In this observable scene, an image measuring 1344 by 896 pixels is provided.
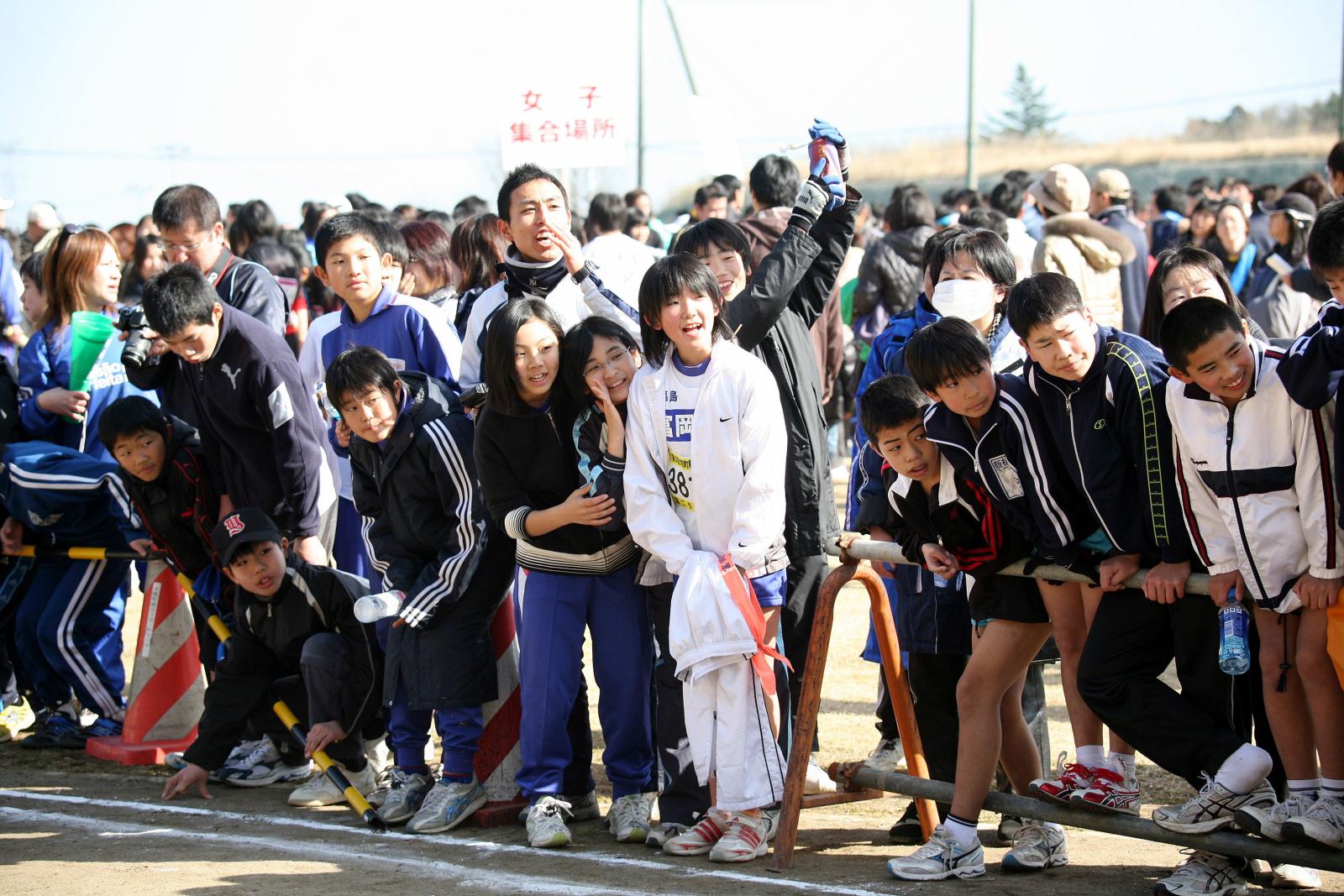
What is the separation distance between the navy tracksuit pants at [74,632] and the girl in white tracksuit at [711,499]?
3295 millimetres

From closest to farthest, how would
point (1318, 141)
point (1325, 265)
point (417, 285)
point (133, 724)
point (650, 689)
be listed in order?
point (1325, 265), point (650, 689), point (133, 724), point (417, 285), point (1318, 141)

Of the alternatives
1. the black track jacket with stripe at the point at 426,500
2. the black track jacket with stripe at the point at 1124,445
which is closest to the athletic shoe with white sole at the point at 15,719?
the black track jacket with stripe at the point at 426,500

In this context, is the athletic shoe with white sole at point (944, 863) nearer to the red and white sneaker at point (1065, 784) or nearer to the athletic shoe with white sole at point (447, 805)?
the red and white sneaker at point (1065, 784)

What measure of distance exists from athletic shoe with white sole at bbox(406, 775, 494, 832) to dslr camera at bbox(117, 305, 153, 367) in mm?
2144

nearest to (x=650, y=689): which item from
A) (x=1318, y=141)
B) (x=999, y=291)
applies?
(x=999, y=291)

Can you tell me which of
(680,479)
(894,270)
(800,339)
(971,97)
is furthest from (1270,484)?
(971,97)

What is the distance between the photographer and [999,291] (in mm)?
4875

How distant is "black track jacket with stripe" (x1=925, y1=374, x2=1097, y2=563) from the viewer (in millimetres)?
4066

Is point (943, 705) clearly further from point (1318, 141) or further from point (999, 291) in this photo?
point (1318, 141)

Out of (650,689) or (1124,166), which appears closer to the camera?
(650,689)

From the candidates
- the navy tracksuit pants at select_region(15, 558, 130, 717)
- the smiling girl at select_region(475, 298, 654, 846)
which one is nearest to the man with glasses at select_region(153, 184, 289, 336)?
the navy tracksuit pants at select_region(15, 558, 130, 717)

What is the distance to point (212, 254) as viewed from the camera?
6652 millimetres

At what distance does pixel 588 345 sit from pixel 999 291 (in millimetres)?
1400

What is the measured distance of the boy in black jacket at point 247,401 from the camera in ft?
18.3
